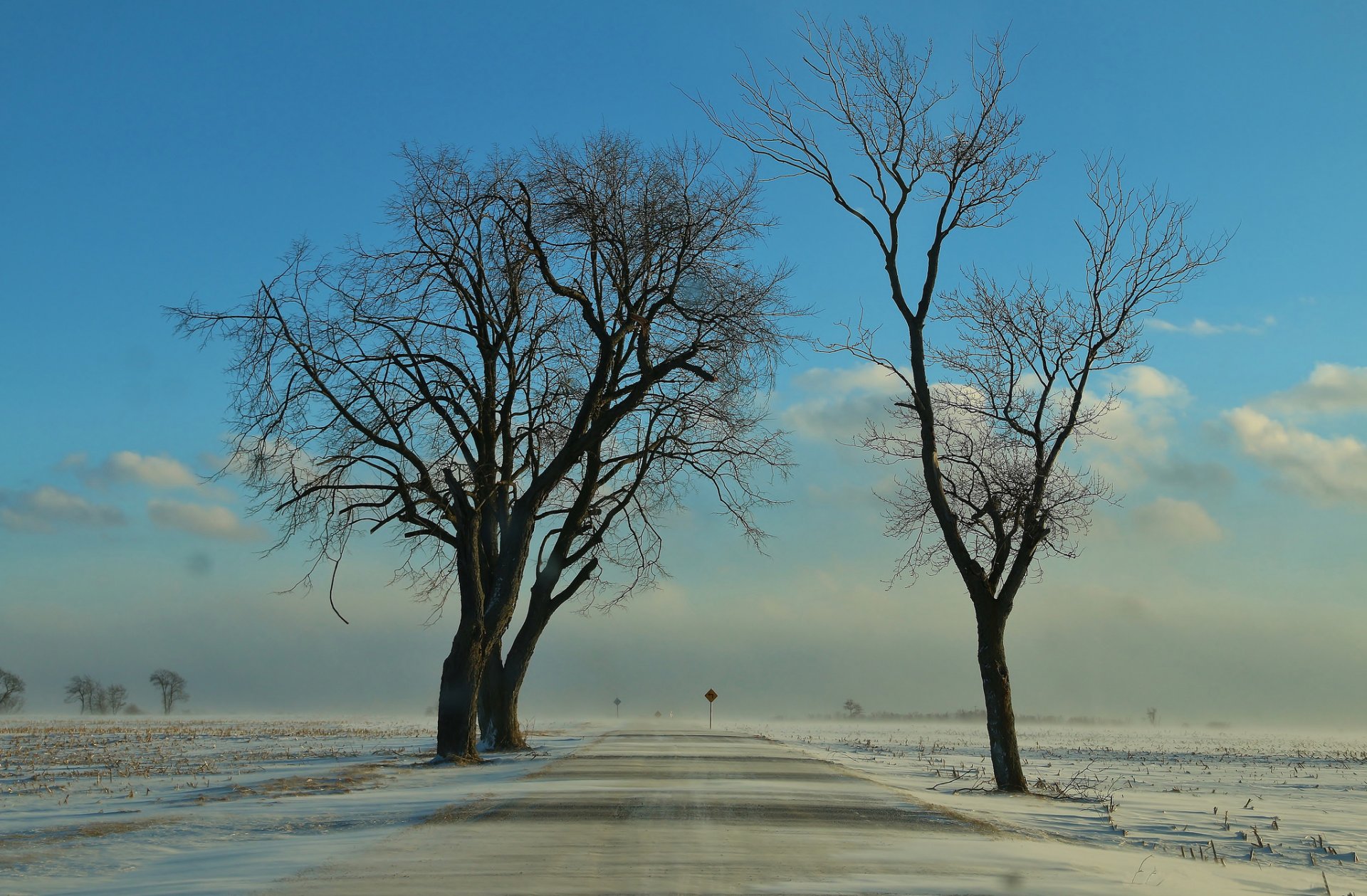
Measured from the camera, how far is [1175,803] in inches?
616

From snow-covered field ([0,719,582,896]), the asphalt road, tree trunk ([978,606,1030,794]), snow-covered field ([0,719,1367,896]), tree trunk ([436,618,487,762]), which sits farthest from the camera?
tree trunk ([436,618,487,762])

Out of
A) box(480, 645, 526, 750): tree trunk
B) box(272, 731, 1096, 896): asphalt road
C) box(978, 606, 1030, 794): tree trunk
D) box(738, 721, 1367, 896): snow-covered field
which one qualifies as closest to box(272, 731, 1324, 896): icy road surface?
box(272, 731, 1096, 896): asphalt road

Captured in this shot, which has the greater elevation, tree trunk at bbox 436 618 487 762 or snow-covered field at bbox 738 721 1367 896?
tree trunk at bbox 436 618 487 762

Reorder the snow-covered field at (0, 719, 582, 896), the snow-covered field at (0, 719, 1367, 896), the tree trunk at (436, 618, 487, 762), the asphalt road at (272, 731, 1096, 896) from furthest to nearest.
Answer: the tree trunk at (436, 618, 487, 762), the snow-covered field at (0, 719, 1367, 896), the snow-covered field at (0, 719, 582, 896), the asphalt road at (272, 731, 1096, 896)

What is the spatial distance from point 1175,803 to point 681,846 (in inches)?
406

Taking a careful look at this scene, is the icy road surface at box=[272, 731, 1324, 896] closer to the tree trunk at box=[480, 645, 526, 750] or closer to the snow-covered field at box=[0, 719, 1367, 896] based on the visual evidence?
the snow-covered field at box=[0, 719, 1367, 896]

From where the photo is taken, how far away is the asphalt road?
7.14m

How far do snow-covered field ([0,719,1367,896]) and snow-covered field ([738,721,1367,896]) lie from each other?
58mm

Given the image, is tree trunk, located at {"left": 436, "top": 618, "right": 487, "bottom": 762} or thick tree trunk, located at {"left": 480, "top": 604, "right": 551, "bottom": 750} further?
thick tree trunk, located at {"left": 480, "top": 604, "right": 551, "bottom": 750}

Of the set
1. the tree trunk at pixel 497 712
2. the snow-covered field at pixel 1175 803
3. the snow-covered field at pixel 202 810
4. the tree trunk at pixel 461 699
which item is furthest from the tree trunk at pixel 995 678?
the tree trunk at pixel 497 712

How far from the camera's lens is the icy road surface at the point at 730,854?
716cm

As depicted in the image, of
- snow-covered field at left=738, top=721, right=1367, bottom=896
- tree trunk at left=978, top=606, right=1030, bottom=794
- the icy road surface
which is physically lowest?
snow-covered field at left=738, top=721, right=1367, bottom=896

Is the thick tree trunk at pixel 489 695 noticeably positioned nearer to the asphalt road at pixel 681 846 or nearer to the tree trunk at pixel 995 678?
the asphalt road at pixel 681 846

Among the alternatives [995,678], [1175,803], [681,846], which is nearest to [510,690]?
[995,678]
